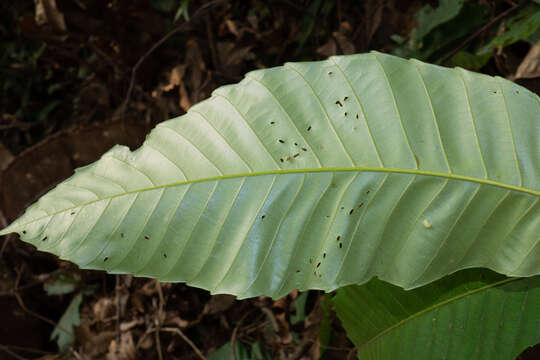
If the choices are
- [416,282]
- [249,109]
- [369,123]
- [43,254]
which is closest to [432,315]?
[416,282]

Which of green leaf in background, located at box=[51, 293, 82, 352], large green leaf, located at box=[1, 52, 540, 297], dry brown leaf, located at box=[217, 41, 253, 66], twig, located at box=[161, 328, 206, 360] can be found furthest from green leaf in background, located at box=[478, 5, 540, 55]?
green leaf in background, located at box=[51, 293, 82, 352]

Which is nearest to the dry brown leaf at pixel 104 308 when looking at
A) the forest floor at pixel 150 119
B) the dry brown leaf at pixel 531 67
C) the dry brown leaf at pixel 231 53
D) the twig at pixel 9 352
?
the forest floor at pixel 150 119

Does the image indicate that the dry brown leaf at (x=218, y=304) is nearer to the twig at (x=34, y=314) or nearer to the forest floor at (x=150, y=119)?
the forest floor at (x=150, y=119)

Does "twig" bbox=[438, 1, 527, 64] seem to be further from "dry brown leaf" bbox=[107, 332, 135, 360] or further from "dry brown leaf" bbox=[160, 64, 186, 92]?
"dry brown leaf" bbox=[107, 332, 135, 360]

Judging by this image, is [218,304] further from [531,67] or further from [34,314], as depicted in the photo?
[531,67]

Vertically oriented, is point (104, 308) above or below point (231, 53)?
below

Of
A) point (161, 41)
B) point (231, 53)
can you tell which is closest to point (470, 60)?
point (231, 53)
